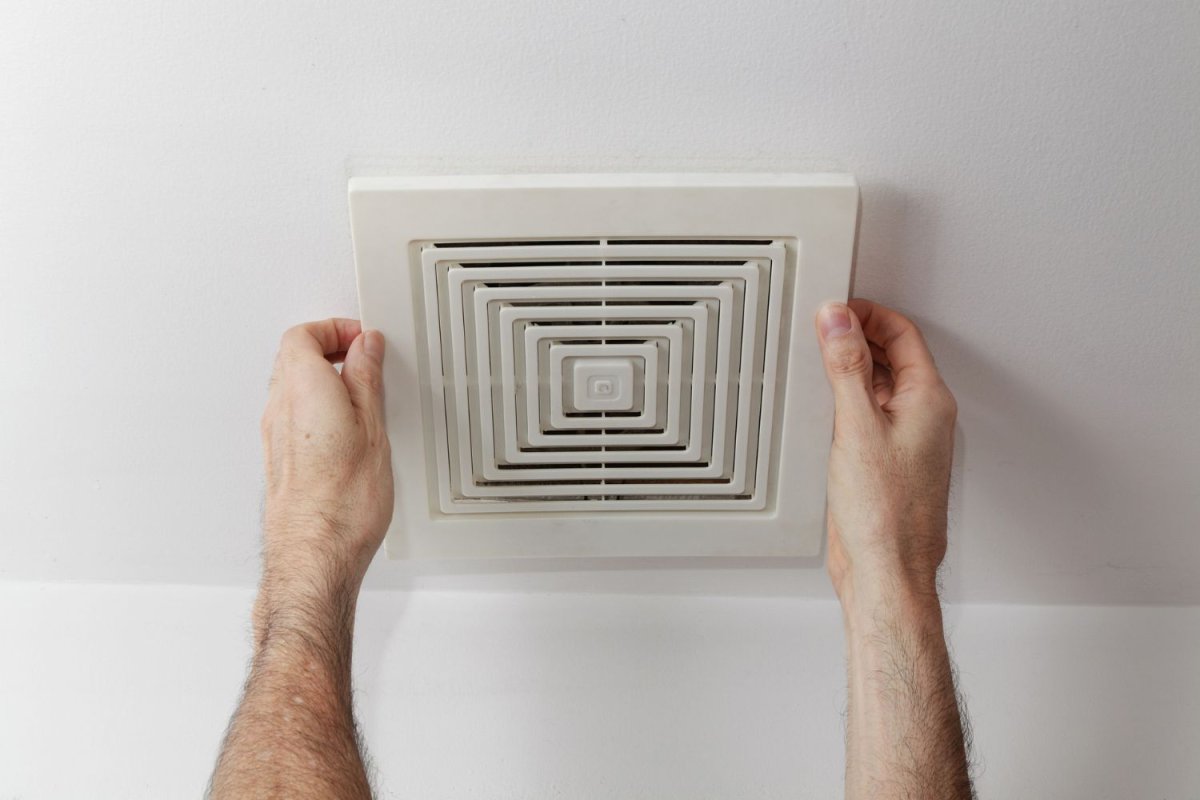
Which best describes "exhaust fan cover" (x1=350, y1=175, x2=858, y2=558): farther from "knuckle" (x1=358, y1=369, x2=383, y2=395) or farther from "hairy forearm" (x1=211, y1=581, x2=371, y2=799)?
"hairy forearm" (x1=211, y1=581, x2=371, y2=799)

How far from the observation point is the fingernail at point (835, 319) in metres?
0.79

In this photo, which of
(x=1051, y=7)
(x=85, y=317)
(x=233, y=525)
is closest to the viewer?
(x=1051, y=7)

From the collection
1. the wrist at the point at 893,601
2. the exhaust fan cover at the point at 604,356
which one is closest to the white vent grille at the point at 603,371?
the exhaust fan cover at the point at 604,356

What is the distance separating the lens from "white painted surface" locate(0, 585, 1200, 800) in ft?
3.01

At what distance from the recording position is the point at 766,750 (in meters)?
0.93

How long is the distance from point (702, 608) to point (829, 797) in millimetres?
214

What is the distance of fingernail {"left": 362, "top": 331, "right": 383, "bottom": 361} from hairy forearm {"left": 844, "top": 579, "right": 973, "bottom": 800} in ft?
1.47

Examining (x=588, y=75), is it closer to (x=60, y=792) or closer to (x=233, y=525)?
(x=233, y=525)

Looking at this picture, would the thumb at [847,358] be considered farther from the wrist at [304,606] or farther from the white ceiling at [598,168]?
the wrist at [304,606]

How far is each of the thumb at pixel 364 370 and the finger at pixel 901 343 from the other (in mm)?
399

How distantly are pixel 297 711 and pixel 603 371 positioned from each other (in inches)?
14.1

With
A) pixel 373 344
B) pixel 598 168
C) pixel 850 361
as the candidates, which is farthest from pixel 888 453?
pixel 373 344

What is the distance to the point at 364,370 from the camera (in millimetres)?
802

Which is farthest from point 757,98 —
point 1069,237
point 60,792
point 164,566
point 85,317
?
point 60,792
